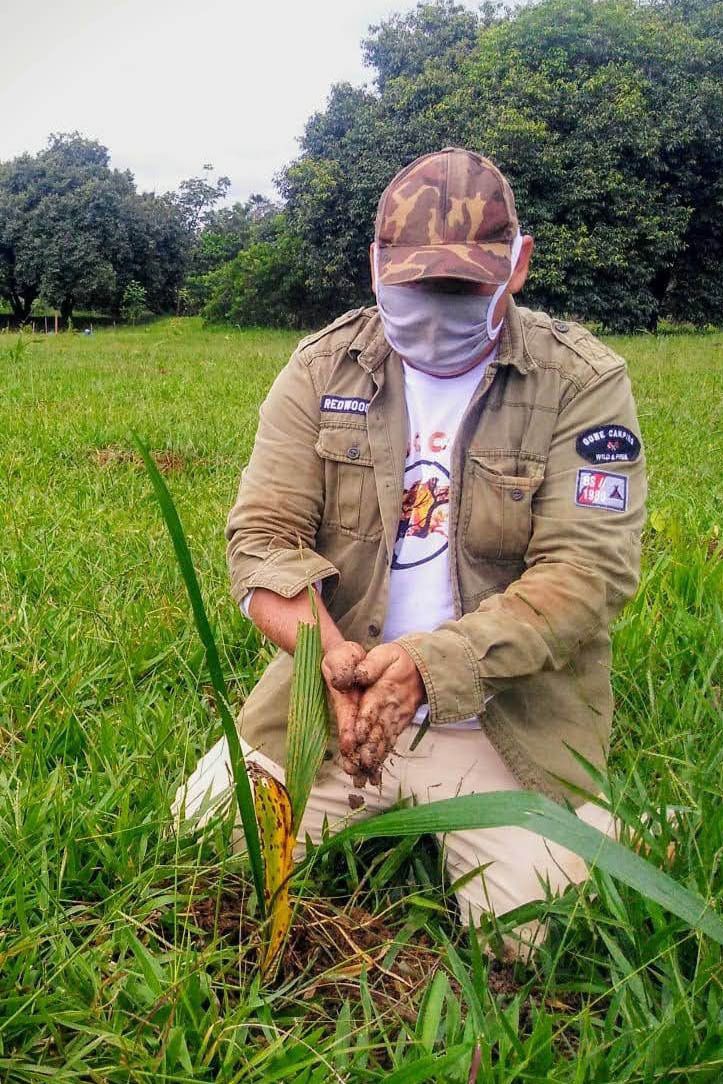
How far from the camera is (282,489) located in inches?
78.7

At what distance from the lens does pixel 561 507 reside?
1.90 m

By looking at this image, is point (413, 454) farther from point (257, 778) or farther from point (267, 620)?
point (257, 778)

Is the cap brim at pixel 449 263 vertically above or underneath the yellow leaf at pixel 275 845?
above

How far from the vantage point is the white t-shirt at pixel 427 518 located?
2.01 m

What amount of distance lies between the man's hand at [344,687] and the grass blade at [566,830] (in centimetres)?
28

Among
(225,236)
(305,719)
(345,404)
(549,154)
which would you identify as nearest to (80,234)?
(225,236)

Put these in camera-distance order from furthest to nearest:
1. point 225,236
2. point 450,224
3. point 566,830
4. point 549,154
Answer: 1. point 225,236
2. point 549,154
3. point 450,224
4. point 566,830

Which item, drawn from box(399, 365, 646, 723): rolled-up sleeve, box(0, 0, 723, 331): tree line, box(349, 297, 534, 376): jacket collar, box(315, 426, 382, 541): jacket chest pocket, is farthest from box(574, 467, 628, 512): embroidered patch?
box(0, 0, 723, 331): tree line

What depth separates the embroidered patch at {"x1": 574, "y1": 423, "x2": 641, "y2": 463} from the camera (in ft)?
6.22

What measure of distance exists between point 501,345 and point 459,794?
98 centimetres

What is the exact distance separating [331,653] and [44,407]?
16.4 ft

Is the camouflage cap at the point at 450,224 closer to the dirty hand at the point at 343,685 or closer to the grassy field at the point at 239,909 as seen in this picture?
the dirty hand at the point at 343,685

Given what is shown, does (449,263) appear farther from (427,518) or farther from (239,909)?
(239,909)

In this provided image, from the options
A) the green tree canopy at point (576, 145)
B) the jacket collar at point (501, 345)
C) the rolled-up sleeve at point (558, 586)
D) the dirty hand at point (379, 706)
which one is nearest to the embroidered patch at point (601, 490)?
the rolled-up sleeve at point (558, 586)
